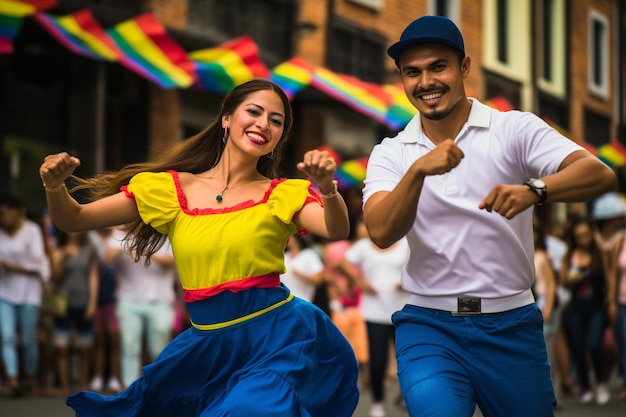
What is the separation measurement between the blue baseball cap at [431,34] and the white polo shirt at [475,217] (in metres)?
0.32

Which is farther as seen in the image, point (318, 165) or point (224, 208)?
point (224, 208)

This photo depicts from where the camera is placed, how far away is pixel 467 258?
4.95 metres

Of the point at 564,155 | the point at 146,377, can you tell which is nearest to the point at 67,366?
the point at 146,377

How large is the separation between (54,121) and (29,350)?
213 inches

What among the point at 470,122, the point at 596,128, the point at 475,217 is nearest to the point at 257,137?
the point at 470,122

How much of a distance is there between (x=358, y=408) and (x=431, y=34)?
7357mm

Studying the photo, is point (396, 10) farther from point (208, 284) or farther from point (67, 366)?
point (208, 284)

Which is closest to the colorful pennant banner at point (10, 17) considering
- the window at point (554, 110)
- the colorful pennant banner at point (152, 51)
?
the colorful pennant banner at point (152, 51)

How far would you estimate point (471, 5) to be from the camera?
28844mm

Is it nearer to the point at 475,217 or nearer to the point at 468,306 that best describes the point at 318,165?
the point at 475,217

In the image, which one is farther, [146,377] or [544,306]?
[544,306]

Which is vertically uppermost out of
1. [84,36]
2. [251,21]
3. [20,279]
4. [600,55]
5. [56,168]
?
[600,55]

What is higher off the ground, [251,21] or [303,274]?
[251,21]

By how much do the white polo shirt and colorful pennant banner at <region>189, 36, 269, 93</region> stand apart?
9325 mm
